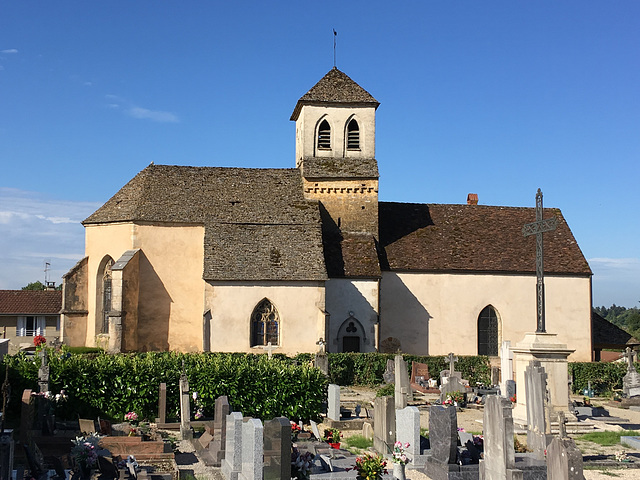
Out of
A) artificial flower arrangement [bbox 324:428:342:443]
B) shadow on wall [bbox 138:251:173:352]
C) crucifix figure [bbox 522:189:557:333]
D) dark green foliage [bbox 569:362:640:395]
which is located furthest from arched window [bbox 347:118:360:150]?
artificial flower arrangement [bbox 324:428:342:443]

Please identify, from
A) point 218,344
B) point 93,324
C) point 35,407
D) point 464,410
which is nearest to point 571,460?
point 35,407

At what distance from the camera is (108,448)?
13.0 metres

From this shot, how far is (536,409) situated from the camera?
48.7 feet

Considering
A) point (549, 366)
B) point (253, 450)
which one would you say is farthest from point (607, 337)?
point (253, 450)

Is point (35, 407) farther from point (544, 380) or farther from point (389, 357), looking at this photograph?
point (389, 357)

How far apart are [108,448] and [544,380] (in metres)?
9.15

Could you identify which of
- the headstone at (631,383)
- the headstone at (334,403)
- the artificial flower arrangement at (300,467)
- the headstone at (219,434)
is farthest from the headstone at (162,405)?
the headstone at (631,383)

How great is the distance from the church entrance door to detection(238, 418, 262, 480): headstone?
68.4 feet

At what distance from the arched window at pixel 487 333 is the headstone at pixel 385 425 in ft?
65.7

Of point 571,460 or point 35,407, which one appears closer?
point 571,460

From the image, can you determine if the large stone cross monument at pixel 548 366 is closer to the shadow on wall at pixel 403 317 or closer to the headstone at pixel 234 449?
the headstone at pixel 234 449

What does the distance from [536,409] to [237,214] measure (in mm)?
19847

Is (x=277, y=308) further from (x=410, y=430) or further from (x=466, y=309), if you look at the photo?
(x=410, y=430)

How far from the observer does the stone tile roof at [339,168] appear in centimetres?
3384
